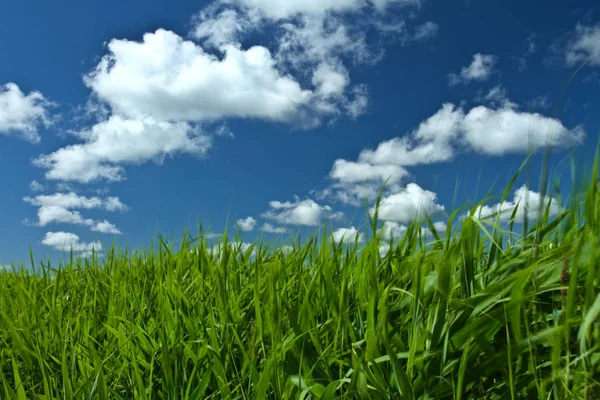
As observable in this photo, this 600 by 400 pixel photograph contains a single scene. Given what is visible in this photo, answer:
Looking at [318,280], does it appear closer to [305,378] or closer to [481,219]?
[305,378]

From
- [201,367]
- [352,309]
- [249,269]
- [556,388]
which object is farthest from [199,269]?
[556,388]

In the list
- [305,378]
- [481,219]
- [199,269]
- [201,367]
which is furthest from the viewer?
[199,269]

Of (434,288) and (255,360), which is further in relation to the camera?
(255,360)

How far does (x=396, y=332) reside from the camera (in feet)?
6.90

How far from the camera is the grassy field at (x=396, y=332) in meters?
1.79

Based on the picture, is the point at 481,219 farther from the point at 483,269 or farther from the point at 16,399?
the point at 16,399

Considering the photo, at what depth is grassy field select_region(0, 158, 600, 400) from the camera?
5.87 feet

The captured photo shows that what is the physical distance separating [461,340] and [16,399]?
6.04 feet

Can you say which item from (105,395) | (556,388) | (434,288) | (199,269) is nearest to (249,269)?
(199,269)

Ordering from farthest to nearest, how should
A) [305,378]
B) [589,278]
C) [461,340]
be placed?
[305,378] → [461,340] → [589,278]

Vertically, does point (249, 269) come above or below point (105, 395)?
above

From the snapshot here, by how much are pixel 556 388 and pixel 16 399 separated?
2.10 meters

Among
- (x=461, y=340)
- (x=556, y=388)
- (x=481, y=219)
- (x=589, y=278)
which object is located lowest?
(x=556, y=388)

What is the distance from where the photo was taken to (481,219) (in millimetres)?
2268
